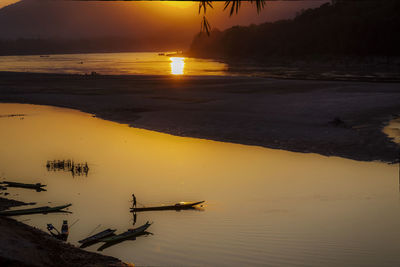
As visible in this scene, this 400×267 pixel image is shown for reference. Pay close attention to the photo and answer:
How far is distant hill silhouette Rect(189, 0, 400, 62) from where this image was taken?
336 ft

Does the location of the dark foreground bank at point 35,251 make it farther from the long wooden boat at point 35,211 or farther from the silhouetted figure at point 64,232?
the long wooden boat at point 35,211

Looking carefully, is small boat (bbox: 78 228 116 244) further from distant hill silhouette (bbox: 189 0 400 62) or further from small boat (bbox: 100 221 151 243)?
distant hill silhouette (bbox: 189 0 400 62)

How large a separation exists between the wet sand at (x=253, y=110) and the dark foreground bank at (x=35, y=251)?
12.9m

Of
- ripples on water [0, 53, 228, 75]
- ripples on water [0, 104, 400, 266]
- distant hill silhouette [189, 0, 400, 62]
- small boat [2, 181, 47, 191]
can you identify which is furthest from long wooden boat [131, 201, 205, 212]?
distant hill silhouette [189, 0, 400, 62]

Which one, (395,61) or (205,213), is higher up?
(395,61)

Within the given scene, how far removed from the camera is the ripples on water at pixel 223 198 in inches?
380

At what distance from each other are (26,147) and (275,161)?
11.7m

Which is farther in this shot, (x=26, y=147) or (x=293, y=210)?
(x=26, y=147)

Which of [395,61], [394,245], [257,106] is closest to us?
[394,245]

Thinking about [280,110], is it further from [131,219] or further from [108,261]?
[108,261]

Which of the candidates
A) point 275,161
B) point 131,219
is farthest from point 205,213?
point 275,161

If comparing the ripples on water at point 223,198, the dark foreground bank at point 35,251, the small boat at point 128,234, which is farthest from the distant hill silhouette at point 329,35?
the dark foreground bank at point 35,251

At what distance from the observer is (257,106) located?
3112cm

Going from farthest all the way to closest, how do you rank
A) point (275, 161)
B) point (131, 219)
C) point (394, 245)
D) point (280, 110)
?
point (280, 110) < point (275, 161) < point (131, 219) < point (394, 245)
